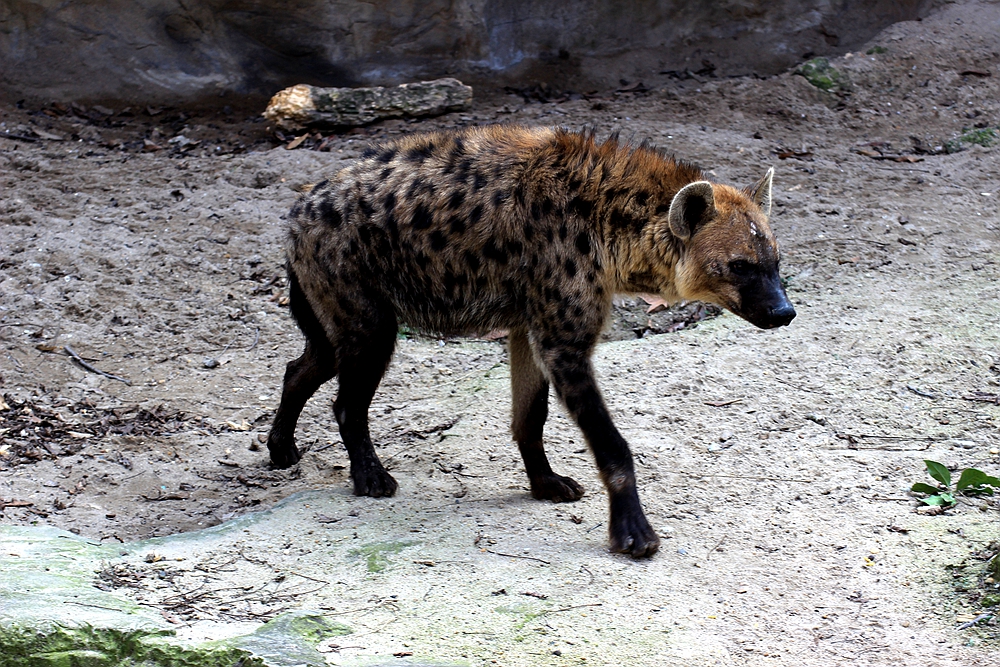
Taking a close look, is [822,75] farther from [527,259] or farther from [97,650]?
[97,650]

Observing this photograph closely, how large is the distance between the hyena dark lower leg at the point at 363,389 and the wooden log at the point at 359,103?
352 cm

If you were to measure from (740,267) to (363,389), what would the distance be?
154 cm

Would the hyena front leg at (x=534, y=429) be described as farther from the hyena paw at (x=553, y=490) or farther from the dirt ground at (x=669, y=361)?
the dirt ground at (x=669, y=361)

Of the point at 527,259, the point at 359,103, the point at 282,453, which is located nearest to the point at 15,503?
the point at 282,453

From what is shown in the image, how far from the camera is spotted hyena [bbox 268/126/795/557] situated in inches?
142

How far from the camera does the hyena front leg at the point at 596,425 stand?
354 cm

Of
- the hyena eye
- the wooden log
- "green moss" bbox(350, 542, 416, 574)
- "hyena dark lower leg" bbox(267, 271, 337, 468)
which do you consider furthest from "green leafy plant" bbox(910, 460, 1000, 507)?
the wooden log

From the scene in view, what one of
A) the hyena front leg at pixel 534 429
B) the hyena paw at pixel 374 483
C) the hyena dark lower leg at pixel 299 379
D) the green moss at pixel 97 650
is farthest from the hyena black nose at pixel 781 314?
the green moss at pixel 97 650

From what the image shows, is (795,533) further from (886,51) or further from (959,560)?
(886,51)

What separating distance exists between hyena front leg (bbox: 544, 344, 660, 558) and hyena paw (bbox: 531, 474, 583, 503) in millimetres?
418

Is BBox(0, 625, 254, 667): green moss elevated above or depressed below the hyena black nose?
below

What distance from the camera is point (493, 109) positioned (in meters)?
7.72

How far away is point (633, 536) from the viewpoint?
345cm

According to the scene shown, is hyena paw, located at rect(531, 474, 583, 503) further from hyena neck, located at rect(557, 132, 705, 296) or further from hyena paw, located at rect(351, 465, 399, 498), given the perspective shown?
hyena neck, located at rect(557, 132, 705, 296)
